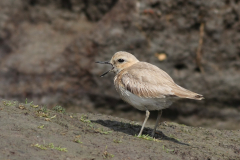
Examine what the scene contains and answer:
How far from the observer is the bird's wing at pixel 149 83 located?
8055mm

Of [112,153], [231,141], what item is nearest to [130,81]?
[112,153]

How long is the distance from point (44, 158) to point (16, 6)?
12573 millimetres

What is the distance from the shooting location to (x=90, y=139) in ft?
24.1

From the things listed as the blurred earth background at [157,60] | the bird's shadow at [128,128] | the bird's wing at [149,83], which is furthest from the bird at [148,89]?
the blurred earth background at [157,60]

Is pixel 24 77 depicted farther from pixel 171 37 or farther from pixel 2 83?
pixel 171 37

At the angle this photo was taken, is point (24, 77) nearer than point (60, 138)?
No

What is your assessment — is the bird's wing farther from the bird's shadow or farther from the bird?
the bird's shadow

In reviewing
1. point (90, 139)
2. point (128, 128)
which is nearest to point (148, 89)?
point (128, 128)

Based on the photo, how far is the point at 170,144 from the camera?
324 inches

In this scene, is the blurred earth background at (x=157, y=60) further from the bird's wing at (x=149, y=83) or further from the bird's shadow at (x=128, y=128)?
the bird's wing at (x=149, y=83)

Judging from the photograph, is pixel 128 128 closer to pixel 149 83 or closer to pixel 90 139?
pixel 149 83

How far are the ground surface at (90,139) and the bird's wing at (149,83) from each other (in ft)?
3.45

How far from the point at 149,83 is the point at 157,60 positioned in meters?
6.20

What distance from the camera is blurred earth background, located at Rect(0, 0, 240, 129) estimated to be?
47.2ft
